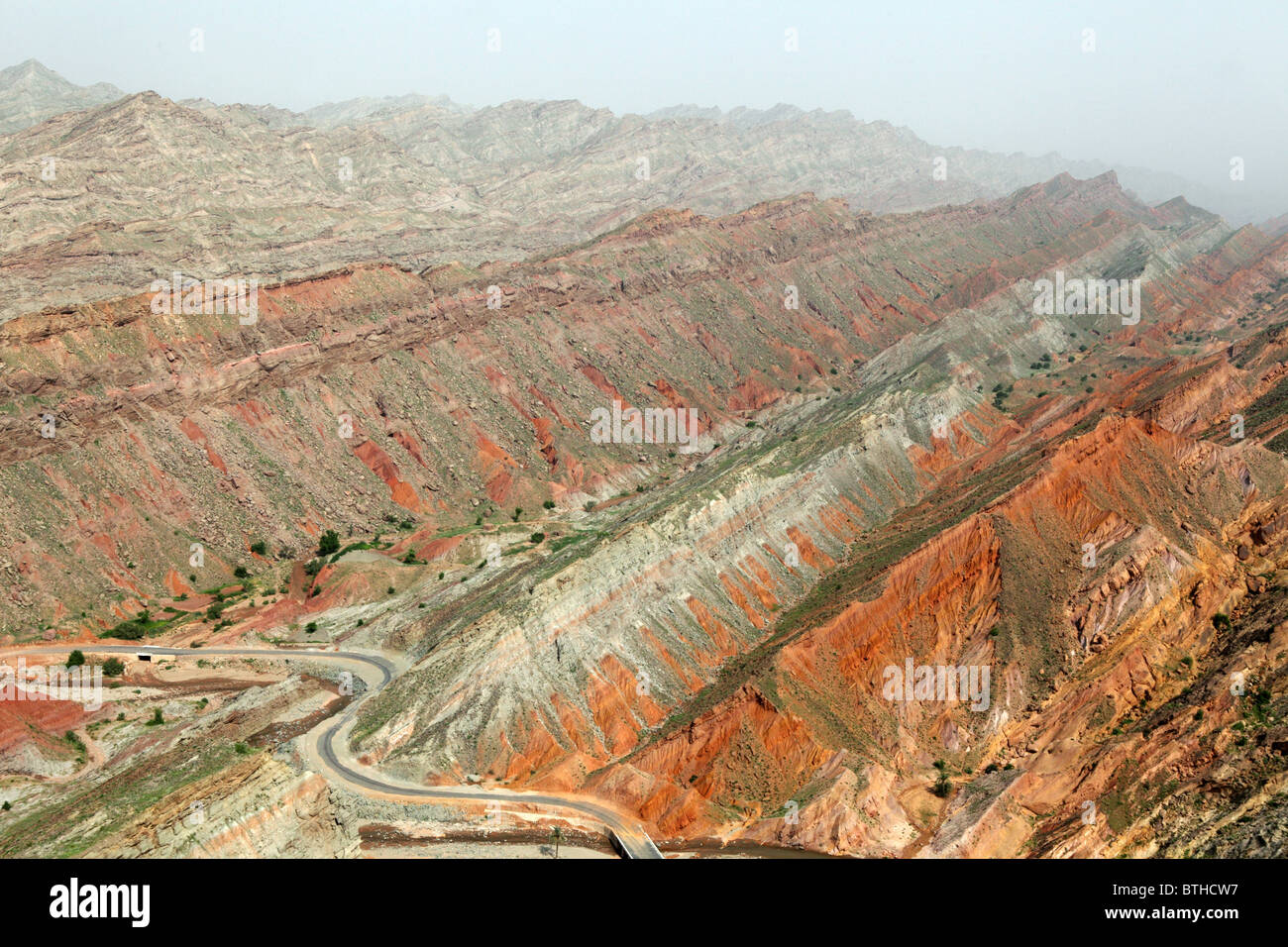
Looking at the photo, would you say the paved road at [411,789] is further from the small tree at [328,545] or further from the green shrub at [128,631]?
the small tree at [328,545]

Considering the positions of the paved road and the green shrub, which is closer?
the paved road

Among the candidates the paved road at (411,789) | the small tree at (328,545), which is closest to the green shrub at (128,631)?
the paved road at (411,789)

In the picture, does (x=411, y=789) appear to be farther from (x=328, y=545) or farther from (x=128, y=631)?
(x=328, y=545)

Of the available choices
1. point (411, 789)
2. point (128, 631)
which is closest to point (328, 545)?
point (128, 631)

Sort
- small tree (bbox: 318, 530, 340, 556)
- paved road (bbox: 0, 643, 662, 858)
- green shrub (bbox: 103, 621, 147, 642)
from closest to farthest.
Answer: paved road (bbox: 0, 643, 662, 858), green shrub (bbox: 103, 621, 147, 642), small tree (bbox: 318, 530, 340, 556)

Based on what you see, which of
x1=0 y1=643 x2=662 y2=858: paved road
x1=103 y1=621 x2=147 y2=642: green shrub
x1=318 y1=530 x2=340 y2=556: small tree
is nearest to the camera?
x1=0 y1=643 x2=662 y2=858: paved road

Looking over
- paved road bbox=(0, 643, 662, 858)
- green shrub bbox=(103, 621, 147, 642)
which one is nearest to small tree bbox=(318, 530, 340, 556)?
green shrub bbox=(103, 621, 147, 642)

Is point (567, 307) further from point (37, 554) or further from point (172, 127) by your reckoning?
point (172, 127)

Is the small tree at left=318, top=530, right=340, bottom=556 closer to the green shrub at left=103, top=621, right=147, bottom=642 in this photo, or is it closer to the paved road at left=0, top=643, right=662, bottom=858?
the green shrub at left=103, top=621, right=147, bottom=642

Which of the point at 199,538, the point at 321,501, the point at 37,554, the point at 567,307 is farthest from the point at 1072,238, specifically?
the point at 37,554

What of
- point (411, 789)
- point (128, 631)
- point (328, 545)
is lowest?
point (411, 789)

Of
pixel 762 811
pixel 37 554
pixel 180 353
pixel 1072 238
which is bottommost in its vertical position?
pixel 762 811
